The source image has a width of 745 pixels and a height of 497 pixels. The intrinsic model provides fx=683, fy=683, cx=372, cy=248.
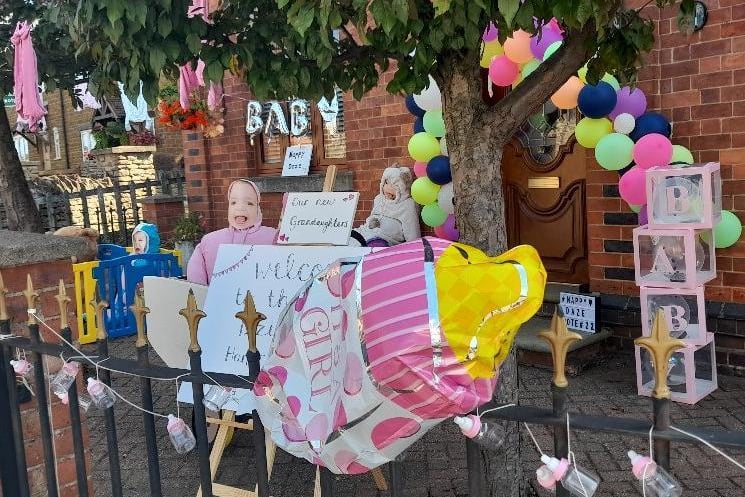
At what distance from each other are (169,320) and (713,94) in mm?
3835

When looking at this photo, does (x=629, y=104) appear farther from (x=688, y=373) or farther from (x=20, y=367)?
(x=20, y=367)

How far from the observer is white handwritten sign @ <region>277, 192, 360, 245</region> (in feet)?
11.3

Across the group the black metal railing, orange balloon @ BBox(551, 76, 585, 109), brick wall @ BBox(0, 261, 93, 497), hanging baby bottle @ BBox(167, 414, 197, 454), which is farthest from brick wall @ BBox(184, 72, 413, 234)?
hanging baby bottle @ BBox(167, 414, 197, 454)

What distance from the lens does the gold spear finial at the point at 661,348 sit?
1.20m

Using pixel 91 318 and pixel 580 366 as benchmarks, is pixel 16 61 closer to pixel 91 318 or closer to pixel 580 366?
pixel 91 318

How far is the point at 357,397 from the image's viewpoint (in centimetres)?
126

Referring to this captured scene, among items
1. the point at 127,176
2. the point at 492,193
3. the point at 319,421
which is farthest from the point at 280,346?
the point at 127,176

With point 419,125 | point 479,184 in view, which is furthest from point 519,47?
point 479,184

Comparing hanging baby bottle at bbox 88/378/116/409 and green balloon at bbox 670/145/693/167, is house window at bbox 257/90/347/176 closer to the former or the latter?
green balloon at bbox 670/145/693/167

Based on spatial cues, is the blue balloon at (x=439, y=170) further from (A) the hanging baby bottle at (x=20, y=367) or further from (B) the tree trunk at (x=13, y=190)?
(A) the hanging baby bottle at (x=20, y=367)

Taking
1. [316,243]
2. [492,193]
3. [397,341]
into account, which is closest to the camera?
[397,341]

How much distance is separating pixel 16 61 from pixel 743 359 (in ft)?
17.3

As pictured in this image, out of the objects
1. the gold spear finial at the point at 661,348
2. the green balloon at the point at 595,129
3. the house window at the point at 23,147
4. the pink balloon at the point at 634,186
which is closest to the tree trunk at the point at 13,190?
the green balloon at the point at 595,129

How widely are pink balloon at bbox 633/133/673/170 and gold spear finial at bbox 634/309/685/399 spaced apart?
11.1ft
